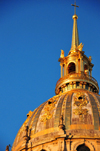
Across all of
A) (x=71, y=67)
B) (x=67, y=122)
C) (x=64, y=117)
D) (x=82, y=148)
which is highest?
(x=71, y=67)

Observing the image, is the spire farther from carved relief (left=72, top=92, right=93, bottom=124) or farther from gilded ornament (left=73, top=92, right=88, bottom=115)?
carved relief (left=72, top=92, right=93, bottom=124)

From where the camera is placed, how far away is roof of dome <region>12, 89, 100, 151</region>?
6844cm

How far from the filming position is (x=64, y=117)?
7012cm

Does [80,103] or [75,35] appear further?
[75,35]

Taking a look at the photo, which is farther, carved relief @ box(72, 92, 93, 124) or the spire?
the spire

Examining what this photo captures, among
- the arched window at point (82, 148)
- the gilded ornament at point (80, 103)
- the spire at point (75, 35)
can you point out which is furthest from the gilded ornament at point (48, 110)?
the spire at point (75, 35)

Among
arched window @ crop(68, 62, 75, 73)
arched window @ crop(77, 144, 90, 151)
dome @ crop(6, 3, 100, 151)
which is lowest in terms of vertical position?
arched window @ crop(77, 144, 90, 151)

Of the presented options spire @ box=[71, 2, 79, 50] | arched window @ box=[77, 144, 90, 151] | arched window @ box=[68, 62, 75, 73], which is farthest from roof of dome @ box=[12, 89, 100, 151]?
spire @ box=[71, 2, 79, 50]

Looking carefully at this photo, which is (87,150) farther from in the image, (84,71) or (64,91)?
(84,71)

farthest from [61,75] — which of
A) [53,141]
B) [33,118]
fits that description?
[53,141]

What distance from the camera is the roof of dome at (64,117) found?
225 feet

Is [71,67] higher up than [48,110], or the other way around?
[71,67]

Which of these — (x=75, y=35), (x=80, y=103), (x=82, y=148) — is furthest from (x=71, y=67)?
(x=82, y=148)

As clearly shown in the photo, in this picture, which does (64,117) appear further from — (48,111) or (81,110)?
(48,111)
